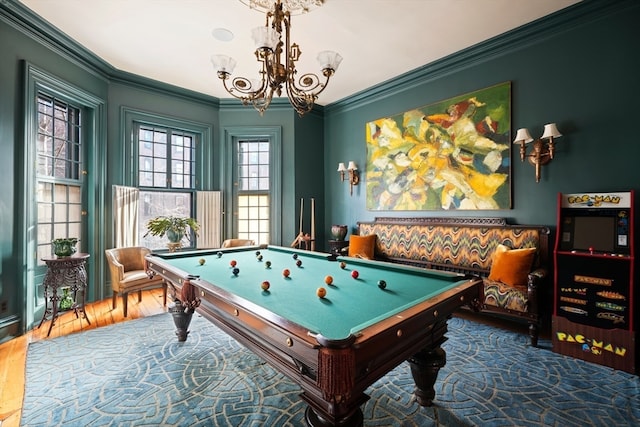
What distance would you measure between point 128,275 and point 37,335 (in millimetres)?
987

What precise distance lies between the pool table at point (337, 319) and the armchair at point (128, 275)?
4.58ft

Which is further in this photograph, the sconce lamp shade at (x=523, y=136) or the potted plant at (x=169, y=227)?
the potted plant at (x=169, y=227)

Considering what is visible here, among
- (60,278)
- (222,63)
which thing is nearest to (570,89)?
(222,63)

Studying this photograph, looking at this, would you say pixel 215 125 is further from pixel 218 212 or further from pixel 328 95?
pixel 328 95

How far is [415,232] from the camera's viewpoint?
4199 millimetres

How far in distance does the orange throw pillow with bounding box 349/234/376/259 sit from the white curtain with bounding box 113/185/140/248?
3.55 metres

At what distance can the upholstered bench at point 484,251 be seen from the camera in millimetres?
2822

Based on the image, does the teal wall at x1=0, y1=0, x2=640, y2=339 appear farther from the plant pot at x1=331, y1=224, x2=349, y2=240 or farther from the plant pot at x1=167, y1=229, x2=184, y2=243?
the plant pot at x1=331, y1=224, x2=349, y2=240

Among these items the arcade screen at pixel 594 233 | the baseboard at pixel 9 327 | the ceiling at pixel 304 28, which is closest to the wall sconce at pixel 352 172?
the ceiling at pixel 304 28

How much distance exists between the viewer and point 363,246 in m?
4.50

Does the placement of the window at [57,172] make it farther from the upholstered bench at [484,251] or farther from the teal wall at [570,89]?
the teal wall at [570,89]

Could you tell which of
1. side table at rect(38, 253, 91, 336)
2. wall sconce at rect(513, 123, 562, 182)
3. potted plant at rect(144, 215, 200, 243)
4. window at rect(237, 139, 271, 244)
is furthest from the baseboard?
wall sconce at rect(513, 123, 562, 182)

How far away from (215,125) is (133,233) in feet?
8.02

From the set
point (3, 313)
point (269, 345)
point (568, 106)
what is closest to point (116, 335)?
point (3, 313)
